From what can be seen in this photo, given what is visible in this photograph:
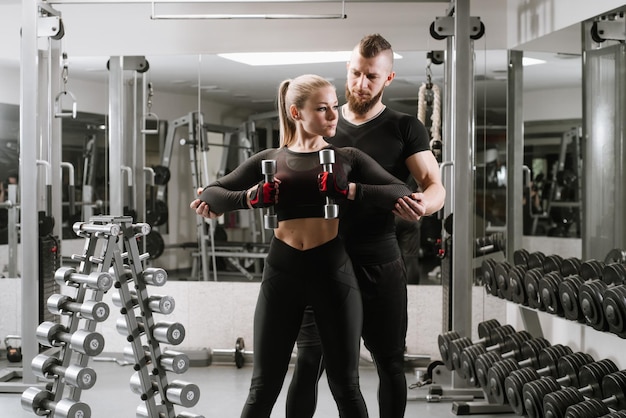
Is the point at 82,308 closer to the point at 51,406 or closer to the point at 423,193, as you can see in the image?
the point at 51,406

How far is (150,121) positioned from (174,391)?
2874 millimetres

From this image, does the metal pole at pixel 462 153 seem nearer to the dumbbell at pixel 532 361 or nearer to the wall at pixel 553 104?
the dumbbell at pixel 532 361

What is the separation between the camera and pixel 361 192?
2.57m

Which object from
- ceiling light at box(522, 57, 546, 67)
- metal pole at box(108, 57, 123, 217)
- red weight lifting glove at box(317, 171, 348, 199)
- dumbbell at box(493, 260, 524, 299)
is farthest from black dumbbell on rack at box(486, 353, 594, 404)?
metal pole at box(108, 57, 123, 217)

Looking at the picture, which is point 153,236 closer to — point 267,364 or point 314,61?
point 314,61

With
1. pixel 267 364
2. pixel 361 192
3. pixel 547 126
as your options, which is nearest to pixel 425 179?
pixel 361 192

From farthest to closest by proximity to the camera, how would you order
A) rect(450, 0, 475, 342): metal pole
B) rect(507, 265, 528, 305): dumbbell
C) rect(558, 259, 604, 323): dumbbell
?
rect(450, 0, 475, 342): metal pole, rect(507, 265, 528, 305): dumbbell, rect(558, 259, 604, 323): dumbbell

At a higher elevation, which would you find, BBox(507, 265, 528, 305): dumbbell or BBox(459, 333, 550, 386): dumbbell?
BBox(507, 265, 528, 305): dumbbell

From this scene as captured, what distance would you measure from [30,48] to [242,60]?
4.83 feet

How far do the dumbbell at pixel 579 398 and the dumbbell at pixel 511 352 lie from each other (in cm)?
70

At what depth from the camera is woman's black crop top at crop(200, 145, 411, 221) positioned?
8.49 ft

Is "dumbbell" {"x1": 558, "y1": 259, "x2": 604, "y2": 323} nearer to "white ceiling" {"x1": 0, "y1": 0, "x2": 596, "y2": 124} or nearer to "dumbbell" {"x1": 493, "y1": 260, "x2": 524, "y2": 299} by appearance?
"dumbbell" {"x1": 493, "y1": 260, "x2": 524, "y2": 299}

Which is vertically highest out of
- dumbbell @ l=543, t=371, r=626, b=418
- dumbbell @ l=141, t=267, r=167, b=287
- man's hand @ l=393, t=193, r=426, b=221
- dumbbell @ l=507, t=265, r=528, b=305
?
man's hand @ l=393, t=193, r=426, b=221

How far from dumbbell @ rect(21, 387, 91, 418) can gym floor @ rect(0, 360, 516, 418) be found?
966 millimetres
